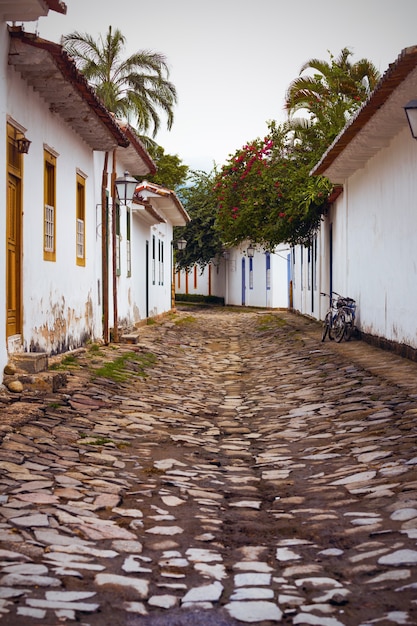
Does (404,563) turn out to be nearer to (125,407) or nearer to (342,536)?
(342,536)

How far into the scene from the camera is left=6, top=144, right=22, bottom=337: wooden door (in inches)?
362

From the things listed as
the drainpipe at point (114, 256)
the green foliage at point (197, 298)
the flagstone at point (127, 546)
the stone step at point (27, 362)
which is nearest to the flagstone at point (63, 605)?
the flagstone at point (127, 546)

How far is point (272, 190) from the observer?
20656 mm

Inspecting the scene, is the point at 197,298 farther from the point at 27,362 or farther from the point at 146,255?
the point at 27,362

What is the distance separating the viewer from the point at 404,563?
12.8 ft

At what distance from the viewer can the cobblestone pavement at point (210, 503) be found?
11.7ft

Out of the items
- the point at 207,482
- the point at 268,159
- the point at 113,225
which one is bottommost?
the point at 207,482

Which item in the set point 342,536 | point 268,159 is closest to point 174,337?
point 268,159

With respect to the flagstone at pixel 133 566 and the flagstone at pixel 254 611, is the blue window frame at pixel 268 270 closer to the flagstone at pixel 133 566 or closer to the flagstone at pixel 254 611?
the flagstone at pixel 133 566

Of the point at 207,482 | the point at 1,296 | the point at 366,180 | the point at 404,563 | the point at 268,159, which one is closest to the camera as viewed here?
the point at 404,563

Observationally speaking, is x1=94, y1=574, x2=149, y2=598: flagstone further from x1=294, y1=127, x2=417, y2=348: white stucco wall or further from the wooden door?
x1=294, y1=127, x2=417, y2=348: white stucco wall

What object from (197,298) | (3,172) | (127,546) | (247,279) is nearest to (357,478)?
(127,546)

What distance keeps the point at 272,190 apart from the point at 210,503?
52.0 ft

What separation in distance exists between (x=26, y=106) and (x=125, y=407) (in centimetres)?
357
